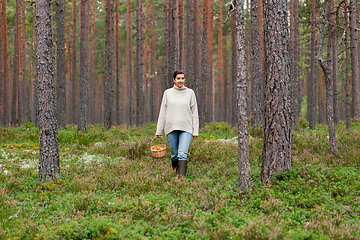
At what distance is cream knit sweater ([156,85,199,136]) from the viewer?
243 inches

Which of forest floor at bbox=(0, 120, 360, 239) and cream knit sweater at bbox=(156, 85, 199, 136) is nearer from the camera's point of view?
forest floor at bbox=(0, 120, 360, 239)

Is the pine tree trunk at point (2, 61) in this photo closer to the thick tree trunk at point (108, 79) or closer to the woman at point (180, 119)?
the thick tree trunk at point (108, 79)

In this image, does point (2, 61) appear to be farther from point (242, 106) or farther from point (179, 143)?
point (242, 106)

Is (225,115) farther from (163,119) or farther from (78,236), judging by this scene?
(78,236)

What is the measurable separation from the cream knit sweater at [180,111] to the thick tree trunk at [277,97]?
171cm

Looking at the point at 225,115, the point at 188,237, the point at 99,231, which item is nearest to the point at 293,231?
the point at 188,237

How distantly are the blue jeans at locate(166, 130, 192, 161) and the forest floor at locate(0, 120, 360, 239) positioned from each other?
45 cm

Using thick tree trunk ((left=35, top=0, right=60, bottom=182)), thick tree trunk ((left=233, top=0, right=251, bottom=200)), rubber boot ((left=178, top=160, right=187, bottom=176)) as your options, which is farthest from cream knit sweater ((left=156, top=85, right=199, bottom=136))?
thick tree trunk ((left=35, top=0, right=60, bottom=182))

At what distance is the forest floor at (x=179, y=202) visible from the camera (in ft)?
11.4

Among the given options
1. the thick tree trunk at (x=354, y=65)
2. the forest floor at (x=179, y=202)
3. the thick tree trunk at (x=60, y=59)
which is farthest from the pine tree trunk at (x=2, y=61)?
the thick tree trunk at (x=354, y=65)

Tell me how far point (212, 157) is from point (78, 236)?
4968 millimetres

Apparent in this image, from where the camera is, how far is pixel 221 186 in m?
5.43

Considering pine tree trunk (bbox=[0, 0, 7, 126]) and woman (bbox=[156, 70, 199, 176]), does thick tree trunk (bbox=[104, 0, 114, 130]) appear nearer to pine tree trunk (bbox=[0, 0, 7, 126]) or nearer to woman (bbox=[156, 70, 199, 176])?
pine tree trunk (bbox=[0, 0, 7, 126])

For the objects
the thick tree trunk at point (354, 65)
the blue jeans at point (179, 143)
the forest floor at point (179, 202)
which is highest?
the thick tree trunk at point (354, 65)
